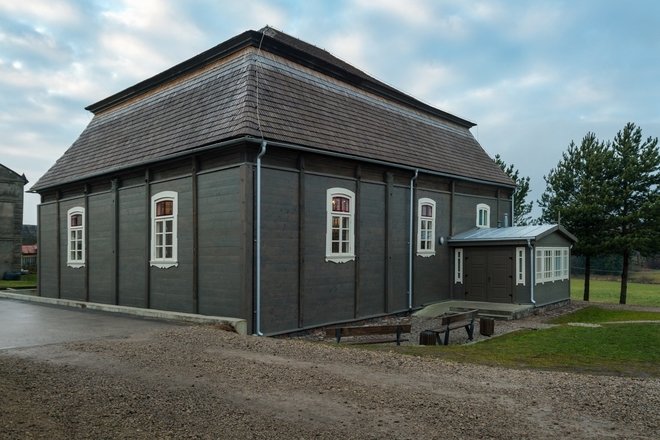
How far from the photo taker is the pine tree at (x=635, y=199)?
24828 millimetres

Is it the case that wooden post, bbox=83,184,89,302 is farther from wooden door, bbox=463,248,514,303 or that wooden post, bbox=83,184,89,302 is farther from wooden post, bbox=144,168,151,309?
wooden door, bbox=463,248,514,303

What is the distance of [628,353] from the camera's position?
1162 cm

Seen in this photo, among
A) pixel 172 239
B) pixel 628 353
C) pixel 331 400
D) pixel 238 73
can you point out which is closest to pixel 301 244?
pixel 172 239

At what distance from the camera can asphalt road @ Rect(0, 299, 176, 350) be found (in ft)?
33.1

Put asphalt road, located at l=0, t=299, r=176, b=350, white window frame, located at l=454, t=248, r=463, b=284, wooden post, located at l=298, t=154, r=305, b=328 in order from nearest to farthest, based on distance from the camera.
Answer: asphalt road, located at l=0, t=299, r=176, b=350 < wooden post, located at l=298, t=154, r=305, b=328 < white window frame, located at l=454, t=248, r=463, b=284

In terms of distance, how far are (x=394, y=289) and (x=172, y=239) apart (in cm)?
713

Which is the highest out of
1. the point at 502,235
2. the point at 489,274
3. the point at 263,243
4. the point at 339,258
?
the point at 502,235

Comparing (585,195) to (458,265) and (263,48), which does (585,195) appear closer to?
(458,265)

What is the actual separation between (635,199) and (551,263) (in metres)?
9.08

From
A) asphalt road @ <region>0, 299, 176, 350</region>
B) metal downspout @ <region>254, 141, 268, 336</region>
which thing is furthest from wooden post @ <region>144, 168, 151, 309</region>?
metal downspout @ <region>254, 141, 268, 336</region>

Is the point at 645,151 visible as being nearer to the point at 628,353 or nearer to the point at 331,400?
the point at 628,353

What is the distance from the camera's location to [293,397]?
6504mm

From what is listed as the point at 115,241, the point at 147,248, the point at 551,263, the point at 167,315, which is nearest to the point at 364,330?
the point at 167,315

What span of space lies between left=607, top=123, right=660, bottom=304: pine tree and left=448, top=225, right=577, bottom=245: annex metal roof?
6.93 meters
